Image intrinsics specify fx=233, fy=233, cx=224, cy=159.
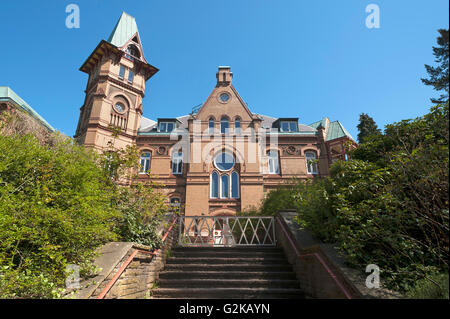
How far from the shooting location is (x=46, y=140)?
9133 mm

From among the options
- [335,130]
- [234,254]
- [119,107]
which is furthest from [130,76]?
[234,254]

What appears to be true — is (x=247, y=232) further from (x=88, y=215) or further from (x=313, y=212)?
(x=88, y=215)

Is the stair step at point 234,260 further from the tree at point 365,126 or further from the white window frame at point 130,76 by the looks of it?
the white window frame at point 130,76

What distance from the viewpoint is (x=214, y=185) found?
21094 mm

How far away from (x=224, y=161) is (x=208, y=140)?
2479 millimetres

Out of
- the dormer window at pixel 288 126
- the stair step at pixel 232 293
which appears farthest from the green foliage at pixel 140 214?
the dormer window at pixel 288 126

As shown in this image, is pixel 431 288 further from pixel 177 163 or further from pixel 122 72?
pixel 122 72

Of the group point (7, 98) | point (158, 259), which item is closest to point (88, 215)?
point (158, 259)

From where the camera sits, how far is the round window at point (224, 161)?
70.5 ft

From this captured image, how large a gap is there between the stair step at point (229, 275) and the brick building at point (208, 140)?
1264 centimetres

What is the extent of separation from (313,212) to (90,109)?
23.4m

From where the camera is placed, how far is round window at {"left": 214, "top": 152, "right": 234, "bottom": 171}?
21.5 m
